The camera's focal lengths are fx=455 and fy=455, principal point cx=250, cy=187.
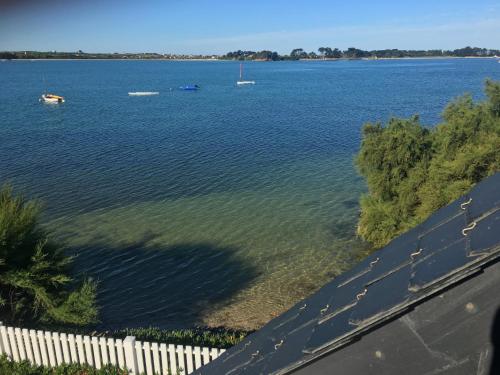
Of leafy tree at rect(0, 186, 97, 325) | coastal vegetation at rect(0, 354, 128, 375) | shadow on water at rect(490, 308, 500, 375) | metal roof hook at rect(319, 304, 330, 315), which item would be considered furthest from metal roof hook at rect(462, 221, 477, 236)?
→ leafy tree at rect(0, 186, 97, 325)

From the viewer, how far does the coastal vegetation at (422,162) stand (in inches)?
648

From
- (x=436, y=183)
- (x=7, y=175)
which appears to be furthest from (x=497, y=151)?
(x=7, y=175)

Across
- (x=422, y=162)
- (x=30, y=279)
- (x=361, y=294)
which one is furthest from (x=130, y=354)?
(x=422, y=162)

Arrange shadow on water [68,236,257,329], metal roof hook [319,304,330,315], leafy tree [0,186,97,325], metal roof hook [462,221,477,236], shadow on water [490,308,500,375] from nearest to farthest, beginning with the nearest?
shadow on water [490,308,500,375], metal roof hook [462,221,477,236], metal roof hook [319,304,330,315], leafy tree [0,186,97,325], shadow on water [68,236,257,329]

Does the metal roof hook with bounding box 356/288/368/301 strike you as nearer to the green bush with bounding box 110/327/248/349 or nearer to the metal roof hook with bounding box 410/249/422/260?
the metal roof hook with bounding box 410/249/422/260

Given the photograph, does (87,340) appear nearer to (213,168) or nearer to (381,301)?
(381,301)

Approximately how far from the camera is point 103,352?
8.85m

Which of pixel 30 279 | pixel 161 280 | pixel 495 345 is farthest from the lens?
pixel 161 280

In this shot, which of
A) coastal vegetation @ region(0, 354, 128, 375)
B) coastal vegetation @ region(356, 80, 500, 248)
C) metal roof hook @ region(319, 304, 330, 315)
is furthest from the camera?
coastal vegetation @ region(356, 80, 500, 248)

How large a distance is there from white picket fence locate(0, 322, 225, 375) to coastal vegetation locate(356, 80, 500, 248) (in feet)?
36.4

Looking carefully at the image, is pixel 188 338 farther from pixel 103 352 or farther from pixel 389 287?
pixel 389 287

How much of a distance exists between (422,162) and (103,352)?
14.8 meters

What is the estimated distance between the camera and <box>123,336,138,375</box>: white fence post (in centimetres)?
Answer: 853

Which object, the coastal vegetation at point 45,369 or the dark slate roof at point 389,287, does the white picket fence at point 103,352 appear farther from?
the dark slate roof at point 389,287
